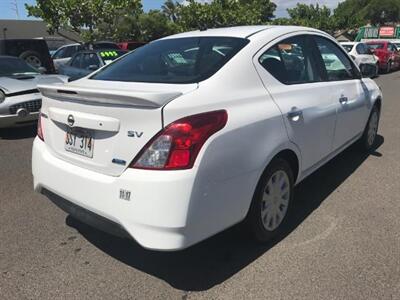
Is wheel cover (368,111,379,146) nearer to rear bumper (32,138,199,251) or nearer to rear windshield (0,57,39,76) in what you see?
rear bumper (32,138,199,251)

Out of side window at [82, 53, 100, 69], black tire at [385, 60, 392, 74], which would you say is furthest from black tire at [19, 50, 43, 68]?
black tire at [385, 60, 392, 74]

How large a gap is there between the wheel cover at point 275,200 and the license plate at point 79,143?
51.2 inches

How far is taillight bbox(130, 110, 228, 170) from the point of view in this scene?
2.65m

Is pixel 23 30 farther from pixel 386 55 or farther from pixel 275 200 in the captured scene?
pixel 275 200

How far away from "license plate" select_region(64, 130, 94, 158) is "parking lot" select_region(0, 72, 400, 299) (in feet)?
2.81

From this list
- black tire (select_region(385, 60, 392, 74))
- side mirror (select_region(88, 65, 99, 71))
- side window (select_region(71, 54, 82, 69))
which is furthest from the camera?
black tire (select_region(385, 60, 392, 74))

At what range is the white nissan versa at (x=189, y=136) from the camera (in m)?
2.69

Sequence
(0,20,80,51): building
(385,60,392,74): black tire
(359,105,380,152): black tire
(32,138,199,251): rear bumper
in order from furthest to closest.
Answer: (0,20,80,51): building < (385,60,392,74): black tire < (359,105,380,152): black tire < (32,138,199,251): rear bumper

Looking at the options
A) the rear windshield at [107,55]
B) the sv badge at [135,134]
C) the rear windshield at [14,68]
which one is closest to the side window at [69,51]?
the rear windshield at [107,55]

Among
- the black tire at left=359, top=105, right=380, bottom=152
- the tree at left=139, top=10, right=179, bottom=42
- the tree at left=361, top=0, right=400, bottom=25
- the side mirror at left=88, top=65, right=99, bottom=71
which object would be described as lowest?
the black tire at left=359, top=105, right=380, bottom=152

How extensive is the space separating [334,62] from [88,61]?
8.43 m

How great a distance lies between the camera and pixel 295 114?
3.55 metres

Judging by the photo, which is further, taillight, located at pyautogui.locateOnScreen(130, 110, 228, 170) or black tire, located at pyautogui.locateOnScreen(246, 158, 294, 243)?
black tire, located at pyautogui.locateOnScreen(246, 158, 294, 243)

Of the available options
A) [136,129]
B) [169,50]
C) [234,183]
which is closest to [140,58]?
[169,50]
